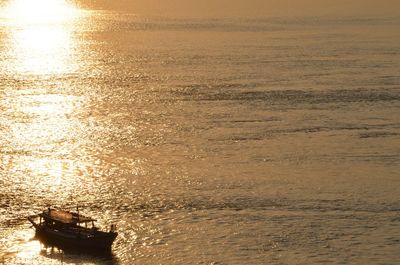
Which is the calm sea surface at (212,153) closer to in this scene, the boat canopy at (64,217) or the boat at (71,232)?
the boat at (71,232)

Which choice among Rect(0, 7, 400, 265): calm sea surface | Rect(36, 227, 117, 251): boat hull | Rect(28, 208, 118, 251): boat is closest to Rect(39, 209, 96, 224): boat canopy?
Rect(28, 208, 118, 251): boat

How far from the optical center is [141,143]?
75062 millimetres

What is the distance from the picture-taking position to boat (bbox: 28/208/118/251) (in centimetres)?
4975

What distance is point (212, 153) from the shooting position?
70.5 meters

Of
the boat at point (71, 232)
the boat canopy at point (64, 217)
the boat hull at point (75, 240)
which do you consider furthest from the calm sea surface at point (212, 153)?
the boat canopy at point (64, 217)

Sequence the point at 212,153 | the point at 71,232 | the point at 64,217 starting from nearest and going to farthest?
1. the point at 71,232
2. the point at 64,217
3. the point at 212,153

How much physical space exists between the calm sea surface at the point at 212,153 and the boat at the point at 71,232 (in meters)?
0.84

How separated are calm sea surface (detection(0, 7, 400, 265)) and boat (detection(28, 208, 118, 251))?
2.77ft

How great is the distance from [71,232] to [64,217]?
1.40 meters

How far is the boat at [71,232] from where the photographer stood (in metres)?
49.8

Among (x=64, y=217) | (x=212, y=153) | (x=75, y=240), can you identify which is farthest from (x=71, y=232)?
(x=212, y=153)

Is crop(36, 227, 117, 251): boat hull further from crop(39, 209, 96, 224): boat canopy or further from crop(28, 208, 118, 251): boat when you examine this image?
crop(39, 209, 96, 224): boat canopy

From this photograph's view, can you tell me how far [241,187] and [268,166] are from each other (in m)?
5.90

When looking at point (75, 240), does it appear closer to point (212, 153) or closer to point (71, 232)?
point (71, 232)
